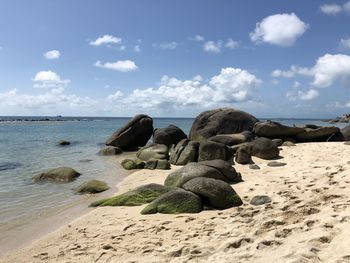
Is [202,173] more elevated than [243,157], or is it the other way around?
[202,173]

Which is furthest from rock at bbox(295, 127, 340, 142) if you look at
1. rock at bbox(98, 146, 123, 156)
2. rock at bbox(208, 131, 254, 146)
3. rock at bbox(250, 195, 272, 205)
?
rock at bbox(250, 195, 272, 205)

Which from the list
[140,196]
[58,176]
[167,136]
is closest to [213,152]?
[140,196]

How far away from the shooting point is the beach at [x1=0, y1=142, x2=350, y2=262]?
4.82 m

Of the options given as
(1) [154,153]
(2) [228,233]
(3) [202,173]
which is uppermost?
(3) [202,173]

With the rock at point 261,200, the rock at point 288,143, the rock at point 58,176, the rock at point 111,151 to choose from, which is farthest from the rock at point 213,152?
the rock at point 111,151

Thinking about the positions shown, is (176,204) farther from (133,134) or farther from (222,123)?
(133,134)

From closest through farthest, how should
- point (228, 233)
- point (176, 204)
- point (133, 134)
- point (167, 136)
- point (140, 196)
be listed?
point (228, 233), point (176, 204), point (140, 196), point (167, 136), point (133, 134)

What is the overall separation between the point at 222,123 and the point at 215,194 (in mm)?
13981

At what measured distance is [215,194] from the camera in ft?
26.3

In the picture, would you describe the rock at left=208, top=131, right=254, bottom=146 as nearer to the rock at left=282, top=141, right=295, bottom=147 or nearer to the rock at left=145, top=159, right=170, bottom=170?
the rock at left=282, top=141, right=295, bottom=147

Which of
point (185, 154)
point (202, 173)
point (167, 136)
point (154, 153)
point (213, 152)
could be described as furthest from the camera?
point (167, 136)

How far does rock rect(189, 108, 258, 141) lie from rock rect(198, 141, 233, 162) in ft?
21.8

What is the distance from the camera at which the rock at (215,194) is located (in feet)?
26.1

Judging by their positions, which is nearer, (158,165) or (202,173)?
(202,173)
